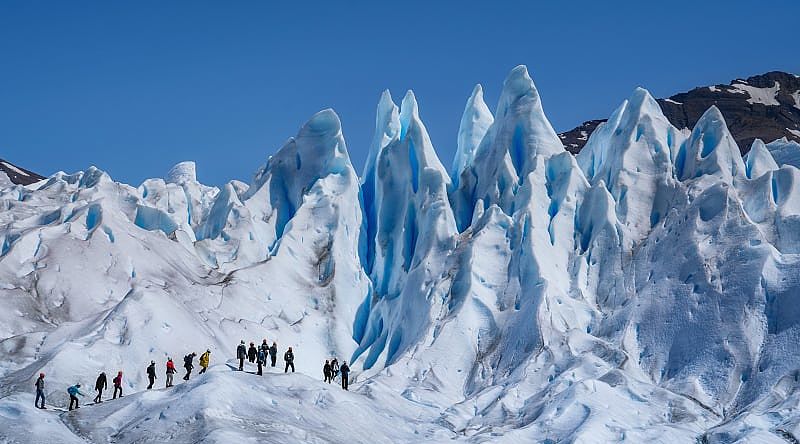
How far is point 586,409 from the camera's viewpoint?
148 ft

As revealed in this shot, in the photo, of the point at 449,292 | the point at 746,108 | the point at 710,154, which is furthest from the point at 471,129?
the point at 746,108

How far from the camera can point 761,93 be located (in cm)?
16500

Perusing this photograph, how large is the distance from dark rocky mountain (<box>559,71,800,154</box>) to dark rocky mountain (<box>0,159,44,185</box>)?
82647mm

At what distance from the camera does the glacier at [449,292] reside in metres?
43.7

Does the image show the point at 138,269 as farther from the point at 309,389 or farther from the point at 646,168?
the point at 646,168

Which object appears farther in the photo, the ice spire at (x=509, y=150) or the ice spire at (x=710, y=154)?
the ice spire at (x=509, y=150)

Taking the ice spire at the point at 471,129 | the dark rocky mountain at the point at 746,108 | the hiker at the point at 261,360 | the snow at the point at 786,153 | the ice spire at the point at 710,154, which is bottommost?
the hiker at the point at 261,360

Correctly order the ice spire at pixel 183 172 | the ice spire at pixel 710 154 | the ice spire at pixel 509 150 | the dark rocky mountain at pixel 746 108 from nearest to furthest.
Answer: the ice spire at pixel 710 154, the ice spire at pixel 509 150, the ice spire at pixel 183 172, the dark rocky mountain at pixel 746 108

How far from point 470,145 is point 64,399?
44138mm

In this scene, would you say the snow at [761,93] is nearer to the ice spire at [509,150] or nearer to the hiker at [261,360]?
the ice spire at [509,150]

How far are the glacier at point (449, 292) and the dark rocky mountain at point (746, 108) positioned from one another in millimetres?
65598

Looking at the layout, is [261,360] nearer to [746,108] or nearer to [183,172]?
[183,172]

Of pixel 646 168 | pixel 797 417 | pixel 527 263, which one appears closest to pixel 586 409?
pixel 797 417

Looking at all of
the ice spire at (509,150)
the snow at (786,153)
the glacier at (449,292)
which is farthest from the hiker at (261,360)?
the snow at (786,153)
